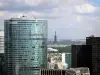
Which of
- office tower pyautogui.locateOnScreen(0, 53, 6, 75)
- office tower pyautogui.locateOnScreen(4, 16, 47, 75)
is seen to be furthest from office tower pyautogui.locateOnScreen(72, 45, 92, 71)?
office tower pyautogui.locateOnScreen(0, 53, 6, 75)

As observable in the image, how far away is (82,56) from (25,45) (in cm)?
921

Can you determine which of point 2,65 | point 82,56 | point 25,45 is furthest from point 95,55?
point 2,65

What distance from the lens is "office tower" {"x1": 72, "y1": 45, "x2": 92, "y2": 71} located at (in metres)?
53.0

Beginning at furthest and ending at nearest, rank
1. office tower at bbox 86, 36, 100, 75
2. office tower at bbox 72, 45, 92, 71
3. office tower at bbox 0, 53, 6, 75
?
office tower at bbox 72, 45, 92, 71
office tower at bbox 0, 53, 6, 75
office tower at bbox 86, 36, 100, 75

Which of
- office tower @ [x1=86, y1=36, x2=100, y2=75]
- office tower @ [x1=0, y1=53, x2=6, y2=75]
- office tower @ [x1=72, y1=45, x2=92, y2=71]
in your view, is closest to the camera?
office tower @ [x1=86, y1=36, x2=100, y2=75]

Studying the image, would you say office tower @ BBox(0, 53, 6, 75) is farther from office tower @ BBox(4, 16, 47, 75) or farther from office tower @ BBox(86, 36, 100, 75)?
office tower @ BBox(86, 36, 100, 75)

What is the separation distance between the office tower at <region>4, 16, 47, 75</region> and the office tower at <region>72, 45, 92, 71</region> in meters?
6.25

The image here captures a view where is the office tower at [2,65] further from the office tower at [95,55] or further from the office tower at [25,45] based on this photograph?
the office tower at [95,55]

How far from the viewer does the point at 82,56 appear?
55.4m

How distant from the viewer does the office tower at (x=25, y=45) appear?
5050 centimetres

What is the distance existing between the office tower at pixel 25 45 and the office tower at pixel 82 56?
6249mm

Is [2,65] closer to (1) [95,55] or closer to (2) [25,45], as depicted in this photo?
(2) [25,45]

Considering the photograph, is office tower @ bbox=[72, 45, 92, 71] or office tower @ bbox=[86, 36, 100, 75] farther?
office tower @ bbox=[72, 45, 92, 71]

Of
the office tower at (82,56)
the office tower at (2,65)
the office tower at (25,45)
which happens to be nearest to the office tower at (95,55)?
the office tower at (82,56)
